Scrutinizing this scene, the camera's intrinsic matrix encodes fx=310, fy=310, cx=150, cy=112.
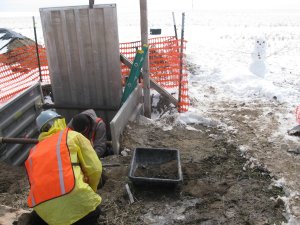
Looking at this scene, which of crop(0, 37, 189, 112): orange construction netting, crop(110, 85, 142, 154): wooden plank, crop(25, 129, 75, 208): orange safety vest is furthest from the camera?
crop(0, 37, 189, 112): orange construction netting

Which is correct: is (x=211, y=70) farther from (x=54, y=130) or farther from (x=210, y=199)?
(x=54, y=130)

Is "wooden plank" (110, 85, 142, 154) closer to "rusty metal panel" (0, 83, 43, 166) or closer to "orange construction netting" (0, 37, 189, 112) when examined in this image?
"orange construction netting" (0, 37, 189, 112)

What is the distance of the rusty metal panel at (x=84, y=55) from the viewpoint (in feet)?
19.2

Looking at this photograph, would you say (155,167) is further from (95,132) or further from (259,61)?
(259,61)

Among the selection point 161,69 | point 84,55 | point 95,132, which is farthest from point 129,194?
point 161,69

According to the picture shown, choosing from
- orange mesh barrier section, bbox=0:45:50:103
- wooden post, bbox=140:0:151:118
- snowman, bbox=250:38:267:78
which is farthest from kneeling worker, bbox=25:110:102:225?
snowman, bbox=250:38:267:78

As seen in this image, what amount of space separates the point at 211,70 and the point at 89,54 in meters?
5.98

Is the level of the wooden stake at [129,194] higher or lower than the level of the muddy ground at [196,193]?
higher

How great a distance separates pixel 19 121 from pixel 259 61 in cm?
784

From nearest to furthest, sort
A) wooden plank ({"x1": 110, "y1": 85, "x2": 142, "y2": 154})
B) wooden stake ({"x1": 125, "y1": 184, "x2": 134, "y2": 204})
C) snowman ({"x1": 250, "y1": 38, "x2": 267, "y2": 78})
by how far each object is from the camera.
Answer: wooden stake ({"x1": 125, "y1": 184, "x2": 134, "y2": 204}) → wooden plank ({"x1": 110, "y1": 85, "x2": 142, "y2": 154}) → snowman ({"x1": 250, "y1": 38, "x2": 267, "y2": 78})

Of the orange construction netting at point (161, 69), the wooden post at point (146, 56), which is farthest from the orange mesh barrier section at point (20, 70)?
the wooden post at point (146, 56)

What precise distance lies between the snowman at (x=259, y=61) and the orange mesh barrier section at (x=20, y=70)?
22.4 ft

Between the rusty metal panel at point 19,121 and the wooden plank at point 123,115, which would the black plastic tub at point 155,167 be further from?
the rusty metal panel at point 19,121

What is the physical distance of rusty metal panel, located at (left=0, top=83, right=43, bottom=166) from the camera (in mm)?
5445
